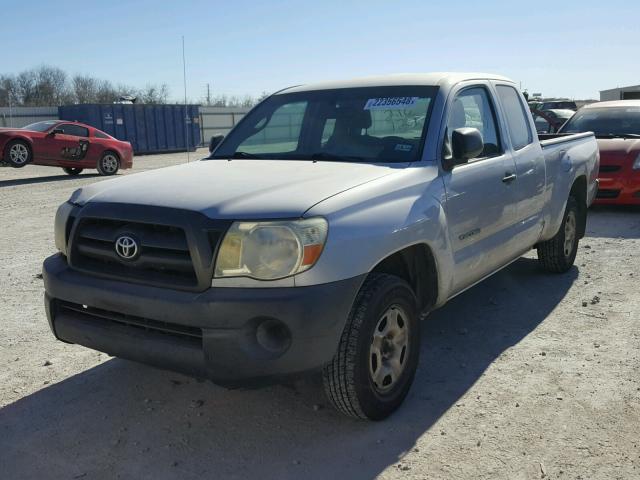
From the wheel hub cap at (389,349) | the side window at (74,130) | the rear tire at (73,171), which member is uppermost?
the side window at (74,130)

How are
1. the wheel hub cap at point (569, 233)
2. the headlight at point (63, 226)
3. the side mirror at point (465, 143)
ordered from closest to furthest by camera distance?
the headlight at point (63, 226)
the side mirror at point (465, 143)
the wheel hub cap at point (569, 233)

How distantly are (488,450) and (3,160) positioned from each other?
51.5 ft

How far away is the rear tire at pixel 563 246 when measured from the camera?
6031mm

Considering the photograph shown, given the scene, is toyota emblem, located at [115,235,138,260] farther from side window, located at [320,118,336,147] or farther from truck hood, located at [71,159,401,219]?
side window, located at [320,118,336,147]

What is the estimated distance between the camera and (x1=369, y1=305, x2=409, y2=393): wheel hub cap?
3.34 metres

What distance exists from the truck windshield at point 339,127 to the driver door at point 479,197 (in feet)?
0.80

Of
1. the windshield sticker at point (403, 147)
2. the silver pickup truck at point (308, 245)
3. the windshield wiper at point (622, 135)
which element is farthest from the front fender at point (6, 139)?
the windshield sticker at point (403, 147)

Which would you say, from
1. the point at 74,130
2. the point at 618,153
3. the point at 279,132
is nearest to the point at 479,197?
the point at 279,132

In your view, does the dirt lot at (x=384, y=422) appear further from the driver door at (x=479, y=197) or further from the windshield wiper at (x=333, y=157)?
the windshield wiper at (x=333, y=157)

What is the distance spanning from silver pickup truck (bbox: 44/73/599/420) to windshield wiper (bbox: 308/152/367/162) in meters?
0.01

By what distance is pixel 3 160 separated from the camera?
1602cm

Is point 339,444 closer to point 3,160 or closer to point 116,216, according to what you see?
point 116,216

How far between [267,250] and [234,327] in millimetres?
368

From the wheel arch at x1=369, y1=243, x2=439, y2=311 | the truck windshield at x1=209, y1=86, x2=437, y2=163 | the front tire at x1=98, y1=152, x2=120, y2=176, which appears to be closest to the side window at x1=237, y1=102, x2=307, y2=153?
the truck windshield at x1=209, y1=86, x2=437, y2=163
